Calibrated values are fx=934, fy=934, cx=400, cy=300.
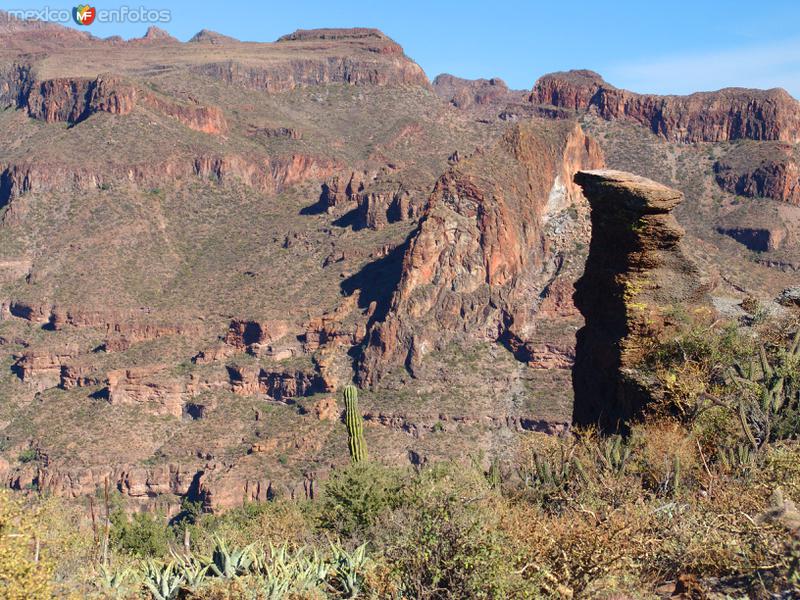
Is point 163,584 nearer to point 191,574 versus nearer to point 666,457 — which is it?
point 191,574

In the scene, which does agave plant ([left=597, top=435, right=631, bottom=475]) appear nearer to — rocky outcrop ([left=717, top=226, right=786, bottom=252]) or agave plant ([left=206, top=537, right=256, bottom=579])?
agave plant ([left=206, top=537, right=256, bottom=579])

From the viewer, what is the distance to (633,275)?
32.1 metres

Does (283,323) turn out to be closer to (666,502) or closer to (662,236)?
(662,236)

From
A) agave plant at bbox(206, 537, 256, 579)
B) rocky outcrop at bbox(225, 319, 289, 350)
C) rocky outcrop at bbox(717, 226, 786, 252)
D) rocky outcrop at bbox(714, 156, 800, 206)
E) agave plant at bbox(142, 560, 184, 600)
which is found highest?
rocky outcrop at bbox(714, 156, 800, 206)

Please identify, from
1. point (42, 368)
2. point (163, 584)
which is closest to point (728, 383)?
point (163, 584)

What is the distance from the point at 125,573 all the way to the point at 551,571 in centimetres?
961

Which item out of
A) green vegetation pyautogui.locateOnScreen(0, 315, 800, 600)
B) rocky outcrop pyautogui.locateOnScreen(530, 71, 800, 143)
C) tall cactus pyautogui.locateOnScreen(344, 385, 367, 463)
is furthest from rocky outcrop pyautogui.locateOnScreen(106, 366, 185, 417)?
rocky outcrop pyautogui.locateOnScreen(530, 71, 800, 143)

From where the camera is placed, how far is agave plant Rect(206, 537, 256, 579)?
21.0m

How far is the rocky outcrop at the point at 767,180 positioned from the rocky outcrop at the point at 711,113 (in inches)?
436

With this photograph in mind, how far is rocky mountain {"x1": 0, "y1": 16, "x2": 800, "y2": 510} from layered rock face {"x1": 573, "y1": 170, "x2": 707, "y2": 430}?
1.18 meters

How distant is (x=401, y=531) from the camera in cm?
2292

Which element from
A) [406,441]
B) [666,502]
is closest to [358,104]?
[406,441]

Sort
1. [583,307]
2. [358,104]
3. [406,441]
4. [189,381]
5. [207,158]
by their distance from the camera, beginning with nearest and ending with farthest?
[583,307] < [406,441] < [189,381] < [207,158] < [358,104]

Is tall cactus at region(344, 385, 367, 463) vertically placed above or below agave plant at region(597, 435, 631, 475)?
below
